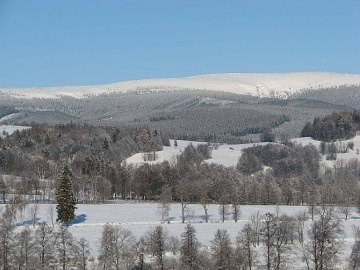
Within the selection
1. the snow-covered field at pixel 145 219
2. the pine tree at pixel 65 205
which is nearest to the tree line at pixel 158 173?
the snow-covered field at pixel 145 219

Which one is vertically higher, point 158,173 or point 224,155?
point 224,155

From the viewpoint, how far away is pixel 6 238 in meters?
52.8

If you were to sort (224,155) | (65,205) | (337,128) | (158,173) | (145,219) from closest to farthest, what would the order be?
(65,205) < (145,219) < (158,173) < (224,155) < (337,128)

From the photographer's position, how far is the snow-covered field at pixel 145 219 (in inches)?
2958

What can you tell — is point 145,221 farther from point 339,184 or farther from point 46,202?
point 339,184

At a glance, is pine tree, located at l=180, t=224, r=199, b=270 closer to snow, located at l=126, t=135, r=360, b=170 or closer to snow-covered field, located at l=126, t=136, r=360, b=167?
snow, located at l=126, t=135, r=360, b=170

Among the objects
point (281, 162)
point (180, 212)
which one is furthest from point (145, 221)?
point (281, 162)

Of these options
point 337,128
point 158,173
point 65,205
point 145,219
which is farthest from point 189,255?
point 337,128

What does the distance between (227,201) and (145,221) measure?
1678cm

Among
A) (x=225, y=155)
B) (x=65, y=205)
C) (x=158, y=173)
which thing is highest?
(x=225, y=155)

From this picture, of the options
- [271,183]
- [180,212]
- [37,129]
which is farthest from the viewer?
[37,129]

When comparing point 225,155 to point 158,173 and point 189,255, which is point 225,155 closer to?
point 158,173

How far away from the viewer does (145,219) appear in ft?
288

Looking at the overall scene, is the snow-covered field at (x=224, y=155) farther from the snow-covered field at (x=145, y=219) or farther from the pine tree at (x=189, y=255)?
the pine tree at (x=189, y=255)
